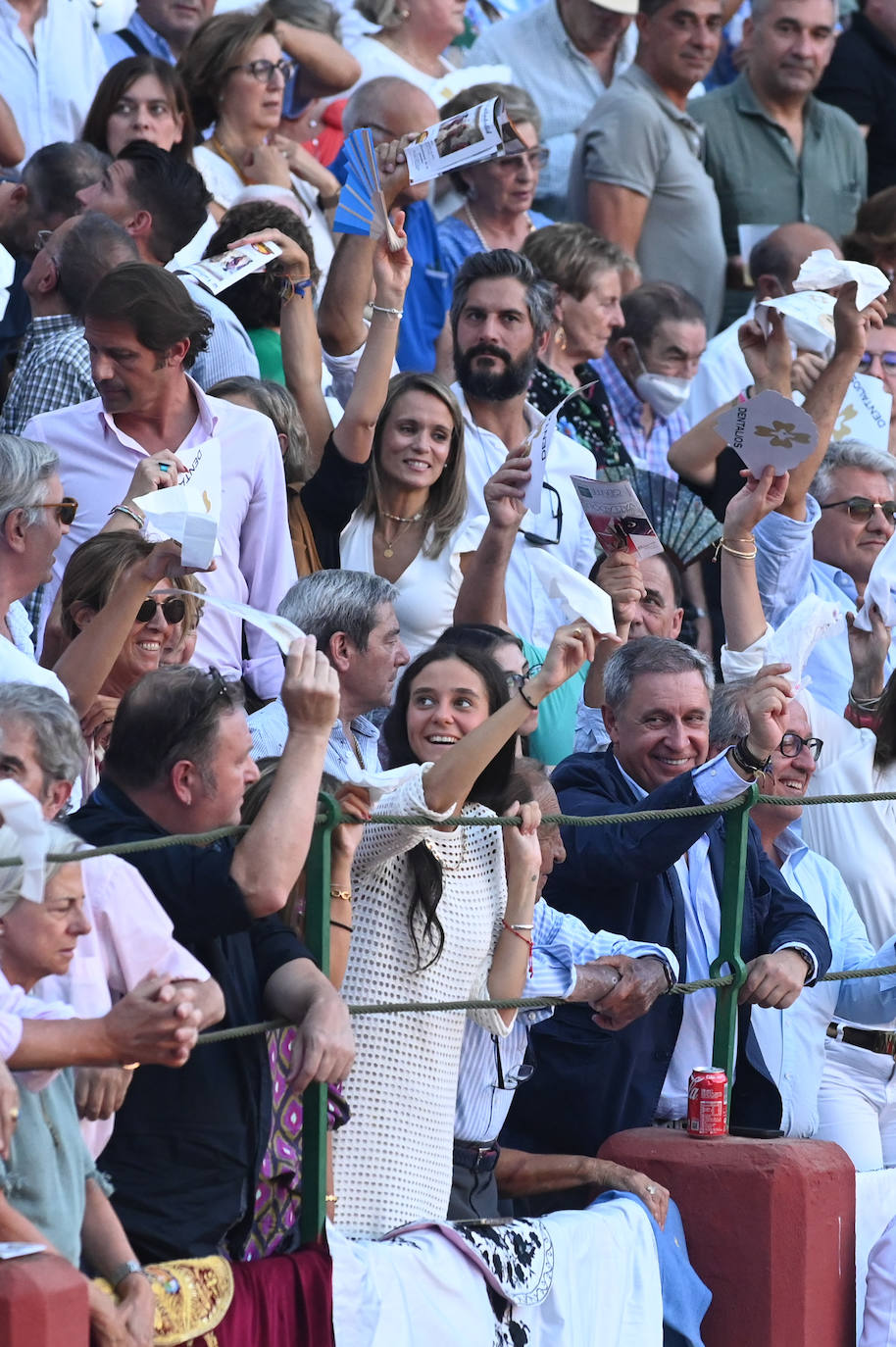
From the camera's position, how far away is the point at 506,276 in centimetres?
721

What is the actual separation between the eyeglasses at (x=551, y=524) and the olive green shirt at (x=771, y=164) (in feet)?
11.7

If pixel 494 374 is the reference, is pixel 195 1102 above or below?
below

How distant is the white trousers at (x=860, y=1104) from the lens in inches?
225

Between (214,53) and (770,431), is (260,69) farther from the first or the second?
(770,431)

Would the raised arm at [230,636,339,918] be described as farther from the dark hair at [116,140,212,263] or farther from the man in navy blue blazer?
the dark hair at [116,140,212,263]

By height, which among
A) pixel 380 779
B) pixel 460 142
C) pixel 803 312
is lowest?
pixel 380 779

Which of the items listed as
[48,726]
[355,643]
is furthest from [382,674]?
[48,726]

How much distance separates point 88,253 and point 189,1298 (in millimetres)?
3291

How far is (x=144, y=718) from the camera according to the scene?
14.1ft

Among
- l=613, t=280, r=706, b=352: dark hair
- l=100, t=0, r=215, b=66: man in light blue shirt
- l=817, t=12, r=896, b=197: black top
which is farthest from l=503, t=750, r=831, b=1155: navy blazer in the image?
l=817, t=12, r=896, b=197: black top

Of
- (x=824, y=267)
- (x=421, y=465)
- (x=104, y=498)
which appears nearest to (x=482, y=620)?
(x=421, y=465)

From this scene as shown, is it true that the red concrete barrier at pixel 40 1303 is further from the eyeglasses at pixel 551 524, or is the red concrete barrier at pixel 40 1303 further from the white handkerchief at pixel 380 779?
the eyeglasses at pixel 551 524

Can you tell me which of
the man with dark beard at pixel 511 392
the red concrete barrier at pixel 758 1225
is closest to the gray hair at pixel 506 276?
the man with dark beard at pixel 511 392

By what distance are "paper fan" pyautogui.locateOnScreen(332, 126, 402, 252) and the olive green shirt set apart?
3884 mm
